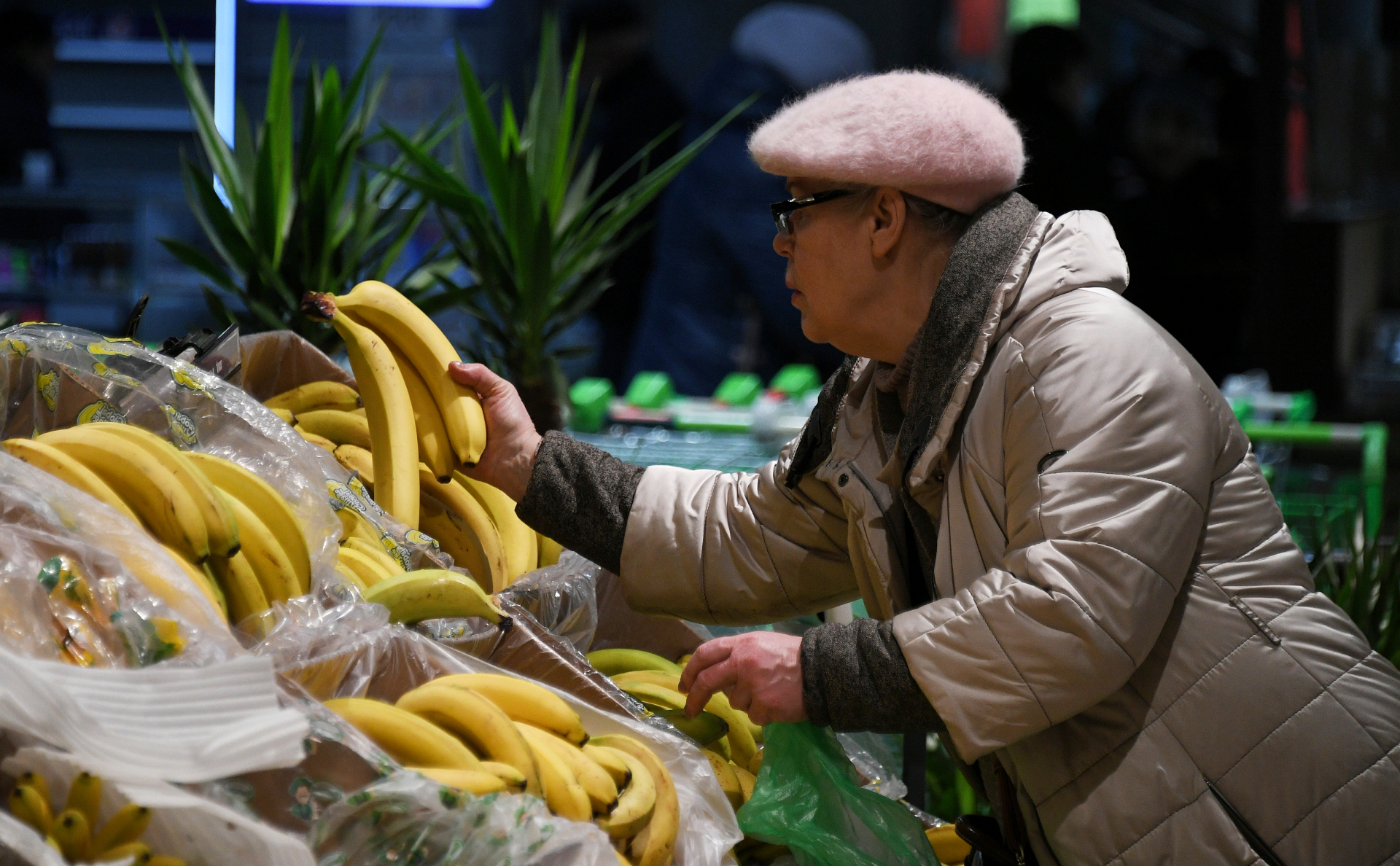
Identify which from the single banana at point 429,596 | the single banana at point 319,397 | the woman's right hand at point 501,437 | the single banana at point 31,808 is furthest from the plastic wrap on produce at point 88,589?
the single banana at point 319,397

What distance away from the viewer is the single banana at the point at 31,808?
107 cm

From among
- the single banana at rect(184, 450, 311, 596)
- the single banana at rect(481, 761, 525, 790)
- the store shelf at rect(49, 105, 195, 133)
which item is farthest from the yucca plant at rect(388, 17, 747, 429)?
the store shelf at rect(49, 105, 195, 133)

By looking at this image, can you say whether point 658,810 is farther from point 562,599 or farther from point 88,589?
point 88,589

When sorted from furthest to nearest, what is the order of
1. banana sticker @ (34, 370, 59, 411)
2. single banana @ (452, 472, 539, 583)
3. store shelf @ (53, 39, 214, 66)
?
store shelf @ (53, 39, 214, 66)
single banana @ (452, 472, 539, 583)
banana sticker @ (34, 370, 59, 411)

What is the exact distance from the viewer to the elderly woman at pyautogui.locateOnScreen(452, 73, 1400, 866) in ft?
4.92

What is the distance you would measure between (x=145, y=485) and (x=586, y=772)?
557mm

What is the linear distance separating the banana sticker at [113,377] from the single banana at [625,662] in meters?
0.75

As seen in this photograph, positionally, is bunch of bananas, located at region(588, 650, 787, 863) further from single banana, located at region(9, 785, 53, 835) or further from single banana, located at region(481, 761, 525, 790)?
single banana, located at region(9, 785, 53, 835)

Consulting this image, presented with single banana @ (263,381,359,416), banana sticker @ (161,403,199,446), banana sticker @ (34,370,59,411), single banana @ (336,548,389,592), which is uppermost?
banana sticker @ (34,370,59,411)

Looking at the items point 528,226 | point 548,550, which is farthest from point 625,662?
point 528,226

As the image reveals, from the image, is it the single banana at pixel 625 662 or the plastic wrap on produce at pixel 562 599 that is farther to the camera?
the single banana at pixel 625 662

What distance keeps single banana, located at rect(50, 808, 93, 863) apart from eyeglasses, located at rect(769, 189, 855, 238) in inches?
42.7

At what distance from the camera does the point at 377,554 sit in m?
1.71

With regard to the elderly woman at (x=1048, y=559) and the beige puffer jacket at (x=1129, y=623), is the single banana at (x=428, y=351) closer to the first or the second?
the elderly woman at (x=1048, y=559)
